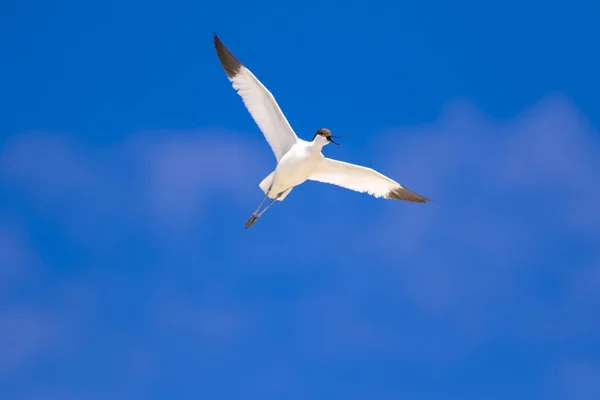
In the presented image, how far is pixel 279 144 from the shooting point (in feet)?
72.0

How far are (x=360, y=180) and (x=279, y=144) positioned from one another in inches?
87.9

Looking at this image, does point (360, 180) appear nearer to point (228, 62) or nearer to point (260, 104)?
point (260, 104)

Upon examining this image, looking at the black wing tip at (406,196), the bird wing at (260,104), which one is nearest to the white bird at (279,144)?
the bird wing at (260,104)

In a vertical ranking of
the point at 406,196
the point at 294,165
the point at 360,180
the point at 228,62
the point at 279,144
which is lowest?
the point at 294,165

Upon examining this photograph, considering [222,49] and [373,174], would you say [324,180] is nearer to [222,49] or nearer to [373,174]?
[373,174]

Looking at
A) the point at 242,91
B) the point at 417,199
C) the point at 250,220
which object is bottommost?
the point at 250,220

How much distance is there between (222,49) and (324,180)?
12.6 ft

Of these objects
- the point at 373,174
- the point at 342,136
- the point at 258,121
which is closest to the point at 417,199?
the point at 373,174

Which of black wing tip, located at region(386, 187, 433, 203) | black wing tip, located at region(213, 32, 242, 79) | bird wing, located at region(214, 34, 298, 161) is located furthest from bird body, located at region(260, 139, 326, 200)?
black wing tip, located at region(386, 187, 433, 203)

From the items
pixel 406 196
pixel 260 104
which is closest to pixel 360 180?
pixel 406 196

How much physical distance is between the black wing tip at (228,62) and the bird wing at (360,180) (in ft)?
9.14

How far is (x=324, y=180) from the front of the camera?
2280 centimetres

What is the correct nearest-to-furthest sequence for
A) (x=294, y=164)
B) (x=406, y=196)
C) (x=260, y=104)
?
1. (x=294, y=164)
2. (x=260, y=104)
3. (x=406, y=196)

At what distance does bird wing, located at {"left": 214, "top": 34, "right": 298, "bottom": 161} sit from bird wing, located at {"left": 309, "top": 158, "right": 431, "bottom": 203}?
1005 mm
